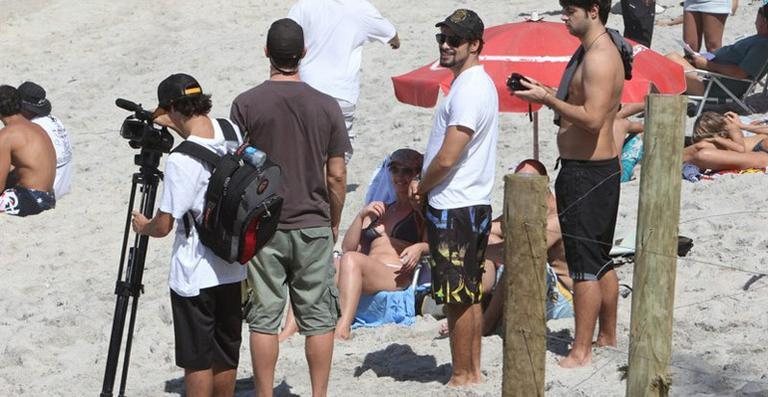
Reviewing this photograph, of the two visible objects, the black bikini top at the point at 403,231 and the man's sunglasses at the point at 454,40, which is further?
the black bikini top at the point at 403,231

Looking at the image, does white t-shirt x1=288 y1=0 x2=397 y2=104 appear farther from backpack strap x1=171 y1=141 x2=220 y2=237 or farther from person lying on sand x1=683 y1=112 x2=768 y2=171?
backpack strap x1=171 y1=141 x2=220 y2=237

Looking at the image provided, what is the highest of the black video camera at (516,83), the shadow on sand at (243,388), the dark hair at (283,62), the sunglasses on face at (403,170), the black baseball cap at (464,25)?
the black baseball cap at (464,25)

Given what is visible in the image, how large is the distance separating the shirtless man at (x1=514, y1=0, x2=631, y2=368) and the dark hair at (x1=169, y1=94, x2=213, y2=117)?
4.62 ft

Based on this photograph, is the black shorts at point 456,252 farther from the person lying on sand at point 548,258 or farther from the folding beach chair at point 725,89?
the folding beach chair at point 725,89

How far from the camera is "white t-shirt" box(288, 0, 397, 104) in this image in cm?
757

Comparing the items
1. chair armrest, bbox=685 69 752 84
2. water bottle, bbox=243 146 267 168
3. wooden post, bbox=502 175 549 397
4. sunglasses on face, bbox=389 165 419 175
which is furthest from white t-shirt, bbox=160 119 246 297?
chair armrest, bbox=685 69 752 84

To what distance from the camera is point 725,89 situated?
9.39m

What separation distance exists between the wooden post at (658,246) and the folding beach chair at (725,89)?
233 inches

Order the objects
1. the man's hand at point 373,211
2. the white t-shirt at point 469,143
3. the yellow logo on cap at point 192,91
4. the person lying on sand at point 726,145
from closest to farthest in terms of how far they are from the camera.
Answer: the yellow logo on cap at point 192,91 → the white t-shirt at point 469,143 → the man's hand at point 373,211 → the person lying on sand at point 726,145

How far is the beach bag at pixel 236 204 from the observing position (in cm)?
430

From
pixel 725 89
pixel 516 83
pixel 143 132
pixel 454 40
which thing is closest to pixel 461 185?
pixel 516 83

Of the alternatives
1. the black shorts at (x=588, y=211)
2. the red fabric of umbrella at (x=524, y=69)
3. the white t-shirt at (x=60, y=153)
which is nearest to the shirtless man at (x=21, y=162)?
the white t-shirt at (x=60, y=153)

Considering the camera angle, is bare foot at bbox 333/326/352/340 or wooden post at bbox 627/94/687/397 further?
bare foot at bbox 333/326/352/340

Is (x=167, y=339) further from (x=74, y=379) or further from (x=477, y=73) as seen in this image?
(x=477, y=73)
